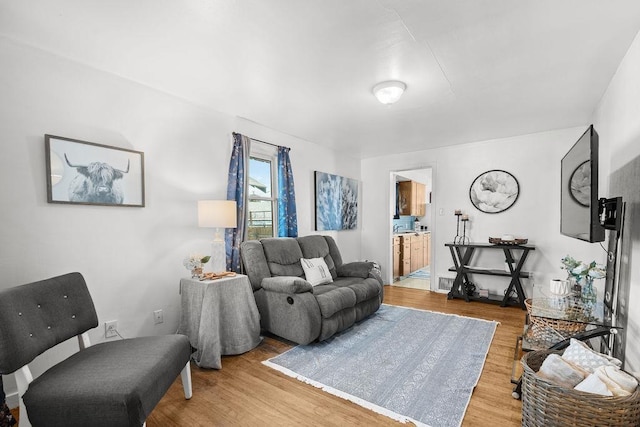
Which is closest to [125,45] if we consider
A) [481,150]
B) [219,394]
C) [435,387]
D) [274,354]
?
[219,394]

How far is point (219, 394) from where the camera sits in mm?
2037

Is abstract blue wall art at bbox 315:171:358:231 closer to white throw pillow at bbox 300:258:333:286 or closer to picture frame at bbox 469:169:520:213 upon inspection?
white throw pillow at bbox 300:258:333:286

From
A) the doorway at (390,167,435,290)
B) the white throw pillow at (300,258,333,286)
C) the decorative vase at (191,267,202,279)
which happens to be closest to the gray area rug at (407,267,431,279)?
the doorway at (390,167,435,290)

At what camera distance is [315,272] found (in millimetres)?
3408

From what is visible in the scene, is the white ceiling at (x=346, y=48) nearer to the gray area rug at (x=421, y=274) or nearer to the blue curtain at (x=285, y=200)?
the blue curtain at (x=285, y=200)

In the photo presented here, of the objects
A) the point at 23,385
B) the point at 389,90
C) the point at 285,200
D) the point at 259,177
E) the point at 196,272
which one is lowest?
the point at 23,385

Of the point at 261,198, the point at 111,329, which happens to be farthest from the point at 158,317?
the point at 261,198

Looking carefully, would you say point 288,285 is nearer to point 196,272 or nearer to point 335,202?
point 196,272

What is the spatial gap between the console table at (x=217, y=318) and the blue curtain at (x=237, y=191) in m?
0.53

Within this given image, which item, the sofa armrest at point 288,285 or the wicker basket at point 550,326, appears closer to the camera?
the wicker basket at point 550,326

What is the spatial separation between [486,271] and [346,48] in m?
3.68

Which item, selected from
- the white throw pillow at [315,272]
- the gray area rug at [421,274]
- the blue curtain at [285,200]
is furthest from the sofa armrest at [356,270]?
the gray area rug at [421,274]

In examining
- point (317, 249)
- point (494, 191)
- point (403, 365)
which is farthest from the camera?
point (494, 191)

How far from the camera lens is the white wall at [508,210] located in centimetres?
395
